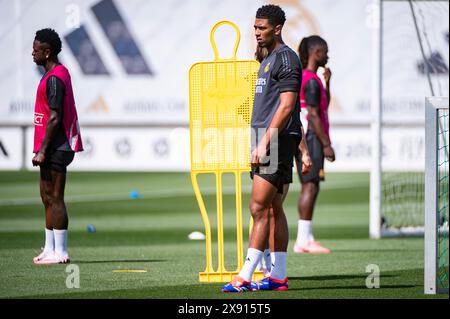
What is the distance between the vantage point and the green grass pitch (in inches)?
395

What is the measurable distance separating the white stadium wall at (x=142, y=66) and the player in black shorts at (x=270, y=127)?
→ 22.5 metres

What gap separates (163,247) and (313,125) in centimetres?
238

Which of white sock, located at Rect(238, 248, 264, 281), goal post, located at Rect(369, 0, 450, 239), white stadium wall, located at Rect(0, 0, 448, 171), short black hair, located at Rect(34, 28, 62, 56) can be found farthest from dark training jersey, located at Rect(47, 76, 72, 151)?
white stadium wall, located at Rect(0, 0, 448, 171)

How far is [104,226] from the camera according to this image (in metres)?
17.9

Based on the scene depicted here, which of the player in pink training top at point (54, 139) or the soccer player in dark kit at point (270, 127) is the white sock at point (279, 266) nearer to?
the soccer player in dark kit at point (270, 127)

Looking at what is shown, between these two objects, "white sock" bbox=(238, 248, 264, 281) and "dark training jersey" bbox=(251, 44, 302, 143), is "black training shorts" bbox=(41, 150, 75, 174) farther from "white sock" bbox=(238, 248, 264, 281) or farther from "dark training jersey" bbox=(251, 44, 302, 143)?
"white sock" bbox=(238, 248, 264, 281)

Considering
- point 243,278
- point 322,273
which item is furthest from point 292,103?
point 322,273

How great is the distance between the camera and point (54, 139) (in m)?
12.1

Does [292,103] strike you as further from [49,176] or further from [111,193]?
[111,193]

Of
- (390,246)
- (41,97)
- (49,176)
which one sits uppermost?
(41,97)

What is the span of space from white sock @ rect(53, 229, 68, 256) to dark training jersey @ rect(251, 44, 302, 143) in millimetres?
3077

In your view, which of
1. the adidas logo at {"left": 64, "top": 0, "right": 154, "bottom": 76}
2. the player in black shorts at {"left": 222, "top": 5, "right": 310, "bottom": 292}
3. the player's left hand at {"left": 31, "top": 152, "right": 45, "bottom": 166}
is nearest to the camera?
the player in black shorts at {"left": 222, "top": 5, "right": 310, "bottom": 292}
